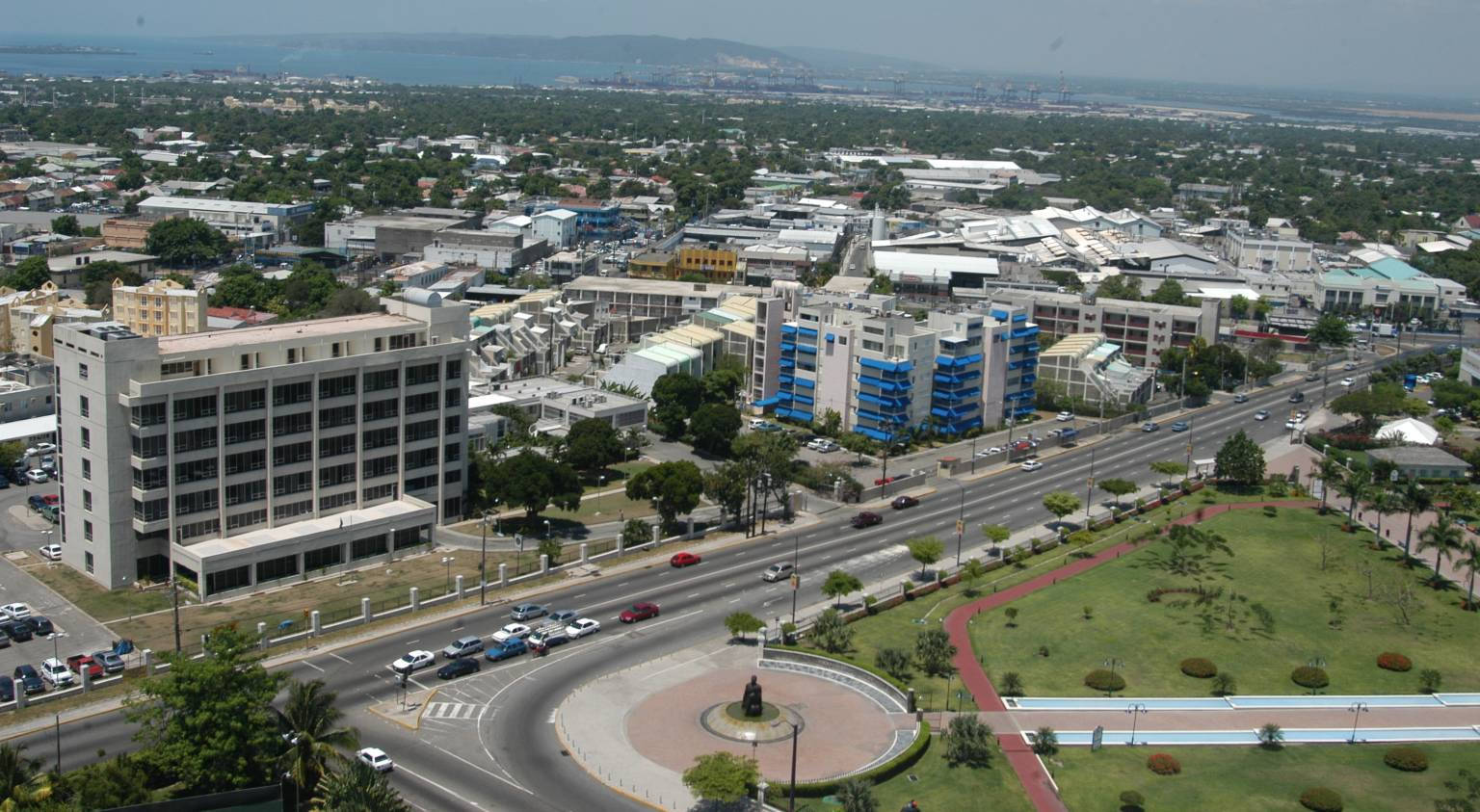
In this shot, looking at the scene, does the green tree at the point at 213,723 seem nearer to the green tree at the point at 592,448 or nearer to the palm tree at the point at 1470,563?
the green tree at the point at 592,448

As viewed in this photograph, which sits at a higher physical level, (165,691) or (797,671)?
(165,691)

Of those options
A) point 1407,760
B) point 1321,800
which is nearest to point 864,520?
point 1407,760

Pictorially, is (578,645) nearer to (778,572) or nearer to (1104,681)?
(778,572)

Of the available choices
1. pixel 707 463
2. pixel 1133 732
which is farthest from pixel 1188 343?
pixel 1133 732

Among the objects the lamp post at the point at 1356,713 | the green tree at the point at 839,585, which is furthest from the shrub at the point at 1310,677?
the green tree at the point at 839,585

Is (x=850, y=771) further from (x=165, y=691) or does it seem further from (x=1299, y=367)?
(x=1299, y=367)

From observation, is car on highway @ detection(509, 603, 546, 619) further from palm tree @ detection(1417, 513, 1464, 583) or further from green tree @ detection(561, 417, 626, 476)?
palm tree @ detection(1417, 513, 1464, 583)
